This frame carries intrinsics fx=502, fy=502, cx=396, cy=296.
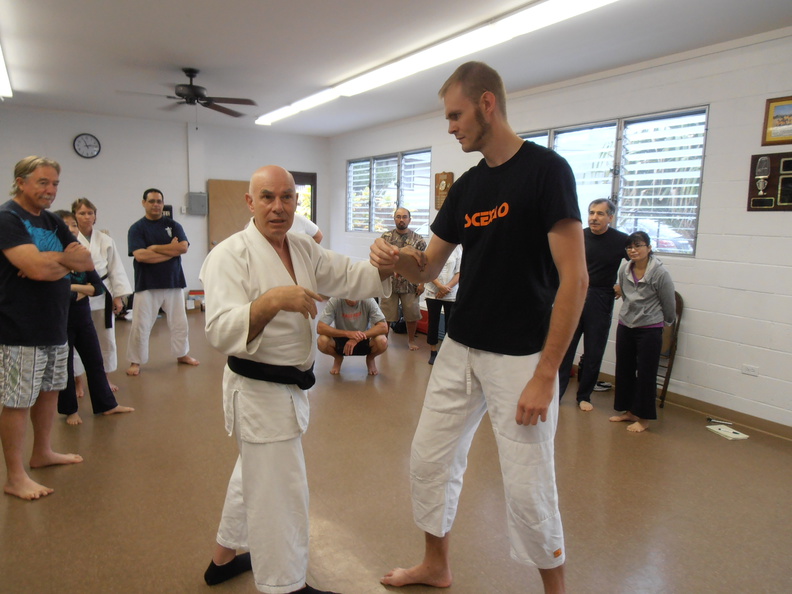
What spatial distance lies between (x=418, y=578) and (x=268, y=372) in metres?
1.03

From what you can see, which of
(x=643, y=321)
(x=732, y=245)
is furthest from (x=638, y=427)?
(x=732, y=245)

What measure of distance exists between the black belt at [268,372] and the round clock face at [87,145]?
24.3 feet

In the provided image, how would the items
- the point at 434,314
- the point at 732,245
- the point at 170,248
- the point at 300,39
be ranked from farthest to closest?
the point at 434,314 < the point at 170,248 < the point at 300,39 < the point at 732,245

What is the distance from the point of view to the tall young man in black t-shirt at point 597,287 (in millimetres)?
3963

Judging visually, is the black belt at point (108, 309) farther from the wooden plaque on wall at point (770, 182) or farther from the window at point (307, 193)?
the window at point (307, 193)

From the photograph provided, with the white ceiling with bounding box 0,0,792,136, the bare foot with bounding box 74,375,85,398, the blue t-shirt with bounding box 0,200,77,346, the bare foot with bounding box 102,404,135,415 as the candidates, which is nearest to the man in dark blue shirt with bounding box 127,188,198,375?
the bare foot with bounding box 74,375,85,398

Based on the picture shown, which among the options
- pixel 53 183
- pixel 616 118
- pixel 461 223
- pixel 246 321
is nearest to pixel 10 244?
pixel 53 183

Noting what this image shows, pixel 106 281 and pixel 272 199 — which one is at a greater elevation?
pixel 272 199

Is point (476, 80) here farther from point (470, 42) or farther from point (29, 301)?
point (470, 42)

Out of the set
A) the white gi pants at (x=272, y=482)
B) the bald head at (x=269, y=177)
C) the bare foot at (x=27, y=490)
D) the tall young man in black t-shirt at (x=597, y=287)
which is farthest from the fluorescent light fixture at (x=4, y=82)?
the tall young man in black t-shirt at (x=597, y=287)

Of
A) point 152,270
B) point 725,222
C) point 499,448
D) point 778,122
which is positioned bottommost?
point 499,448

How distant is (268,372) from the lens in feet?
5.09

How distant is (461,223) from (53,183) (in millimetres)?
2011

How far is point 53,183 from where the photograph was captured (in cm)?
240
